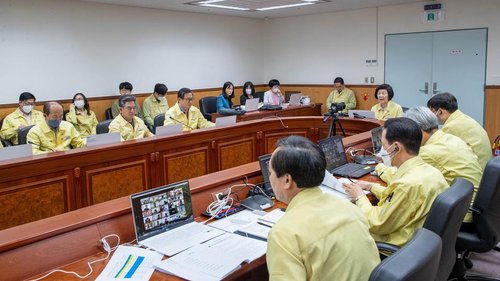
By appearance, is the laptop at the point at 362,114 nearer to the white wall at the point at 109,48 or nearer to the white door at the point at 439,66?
the white door at the point at 439,66

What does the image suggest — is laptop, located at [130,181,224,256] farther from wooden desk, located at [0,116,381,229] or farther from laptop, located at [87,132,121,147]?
laptop, located at [87,132,121,147]

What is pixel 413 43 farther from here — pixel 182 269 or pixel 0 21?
pixel 182 269

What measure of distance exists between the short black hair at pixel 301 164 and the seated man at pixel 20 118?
17.4ft

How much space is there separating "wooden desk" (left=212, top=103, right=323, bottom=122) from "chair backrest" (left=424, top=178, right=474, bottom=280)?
4.30m

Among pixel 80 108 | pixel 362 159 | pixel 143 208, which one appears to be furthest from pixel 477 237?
pixel 80 108

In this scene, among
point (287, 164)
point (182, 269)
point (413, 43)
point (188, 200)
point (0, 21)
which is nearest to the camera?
point (287, 164)

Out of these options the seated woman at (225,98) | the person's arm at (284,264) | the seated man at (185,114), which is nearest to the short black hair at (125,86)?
the seated woman at (225,98)

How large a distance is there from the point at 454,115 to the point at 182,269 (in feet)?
8.77

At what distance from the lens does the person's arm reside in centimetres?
125

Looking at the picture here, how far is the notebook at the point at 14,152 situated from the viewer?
10.7 feet

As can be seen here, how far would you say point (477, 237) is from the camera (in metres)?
2.55

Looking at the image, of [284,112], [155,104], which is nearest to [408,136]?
[284,112]

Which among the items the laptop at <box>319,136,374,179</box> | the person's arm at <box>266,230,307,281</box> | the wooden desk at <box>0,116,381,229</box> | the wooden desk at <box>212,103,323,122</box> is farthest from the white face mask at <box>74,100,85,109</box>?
the person's arm at <box>266,230,307,281</box>

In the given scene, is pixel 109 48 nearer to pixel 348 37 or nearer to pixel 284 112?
pixel 284 112
